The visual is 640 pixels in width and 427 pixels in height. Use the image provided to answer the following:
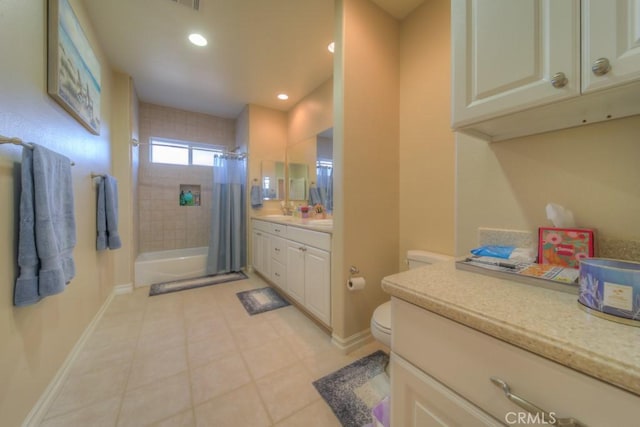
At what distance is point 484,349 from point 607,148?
0.73 meters

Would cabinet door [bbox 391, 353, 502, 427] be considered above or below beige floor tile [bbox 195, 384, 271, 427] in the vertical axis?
above

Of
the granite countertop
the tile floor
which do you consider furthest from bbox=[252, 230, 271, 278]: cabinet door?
the granite countertop

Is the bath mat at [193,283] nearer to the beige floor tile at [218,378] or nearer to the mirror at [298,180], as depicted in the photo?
the mirror at [298,180]

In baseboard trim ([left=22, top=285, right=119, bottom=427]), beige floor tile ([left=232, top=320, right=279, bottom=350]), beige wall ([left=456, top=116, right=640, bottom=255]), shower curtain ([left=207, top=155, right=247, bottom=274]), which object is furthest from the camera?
shower curtain ([left=207, top=155, right=247, bottom=274])

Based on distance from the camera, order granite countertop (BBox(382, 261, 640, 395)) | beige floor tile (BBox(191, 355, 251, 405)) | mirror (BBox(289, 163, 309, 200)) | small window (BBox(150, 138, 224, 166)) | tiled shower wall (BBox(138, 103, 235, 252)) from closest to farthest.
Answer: granite countertop (BBox(382, 261, 640, 395)) → beige floor tile (BBox(191, 355, 251, 405)) → mirror (BBox(289, 163, 309, 200)) → tiled shower wall (BBox(138, 103, 235, 252)) → small window (BBox(150, 138, 224, 166))

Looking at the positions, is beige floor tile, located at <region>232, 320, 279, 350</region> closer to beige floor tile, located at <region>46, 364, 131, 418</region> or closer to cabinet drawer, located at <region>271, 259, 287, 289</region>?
cabinet drawer, located at <region>271, 259, 287, 289</region>

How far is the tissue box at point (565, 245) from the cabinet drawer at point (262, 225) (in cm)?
246

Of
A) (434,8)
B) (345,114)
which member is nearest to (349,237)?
(345,114)

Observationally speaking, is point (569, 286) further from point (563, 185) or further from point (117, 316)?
point (117, 316)

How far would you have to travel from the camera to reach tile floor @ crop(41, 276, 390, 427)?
1193 millimetres

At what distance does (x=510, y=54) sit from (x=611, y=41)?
0.67 ft

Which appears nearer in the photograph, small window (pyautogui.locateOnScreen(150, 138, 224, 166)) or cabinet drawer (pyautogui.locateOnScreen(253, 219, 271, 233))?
cabinet drawer (pyautogui.locateOnScreen(253, 219, 271, 233))

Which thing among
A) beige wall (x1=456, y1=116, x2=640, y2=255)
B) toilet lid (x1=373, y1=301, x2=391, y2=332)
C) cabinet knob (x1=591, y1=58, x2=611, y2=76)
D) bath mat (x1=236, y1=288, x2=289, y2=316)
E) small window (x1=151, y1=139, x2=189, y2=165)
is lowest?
bath mat (x1=236, y1=288, x2=289, y2=316)

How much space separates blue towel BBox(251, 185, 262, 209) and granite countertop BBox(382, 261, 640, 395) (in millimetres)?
3025
